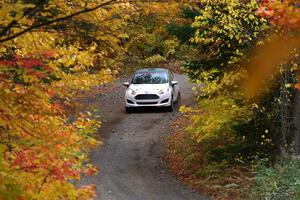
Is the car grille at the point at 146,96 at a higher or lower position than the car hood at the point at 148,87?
lower

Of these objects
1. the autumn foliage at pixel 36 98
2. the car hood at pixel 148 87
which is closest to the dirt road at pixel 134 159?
the car hood at pixel 148 87

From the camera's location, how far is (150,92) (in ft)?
68.5

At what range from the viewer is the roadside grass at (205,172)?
12.0 metres

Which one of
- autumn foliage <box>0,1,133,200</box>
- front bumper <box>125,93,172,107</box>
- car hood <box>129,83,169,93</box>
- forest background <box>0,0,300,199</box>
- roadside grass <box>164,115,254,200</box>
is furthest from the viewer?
front bumper <box>125,93,172,107</box>

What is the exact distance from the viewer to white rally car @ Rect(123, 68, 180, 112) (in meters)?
20.9

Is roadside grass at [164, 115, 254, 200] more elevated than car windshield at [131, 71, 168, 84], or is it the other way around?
car windshield at [131, 71, 168, 84]

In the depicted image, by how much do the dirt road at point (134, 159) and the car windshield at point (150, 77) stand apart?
51.3 inches

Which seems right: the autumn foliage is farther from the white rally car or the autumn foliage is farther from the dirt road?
the white rally car

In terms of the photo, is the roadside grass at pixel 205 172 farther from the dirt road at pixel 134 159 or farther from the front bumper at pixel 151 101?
the front bumper at pixel 151 101

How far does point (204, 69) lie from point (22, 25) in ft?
26.9

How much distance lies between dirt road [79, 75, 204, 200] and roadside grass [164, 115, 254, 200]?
0.34 m

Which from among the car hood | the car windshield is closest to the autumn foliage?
the car hood

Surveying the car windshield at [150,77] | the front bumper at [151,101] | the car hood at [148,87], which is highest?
the car windshield at [150,77]

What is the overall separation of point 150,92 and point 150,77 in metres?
Answer: 1.33
